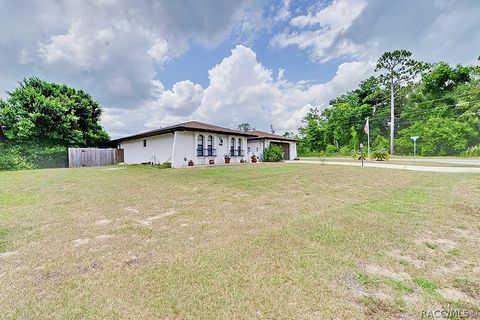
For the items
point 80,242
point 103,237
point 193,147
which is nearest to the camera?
point 80,242

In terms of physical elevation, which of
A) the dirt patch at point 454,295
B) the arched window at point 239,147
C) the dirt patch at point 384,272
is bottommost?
the dirt patch at point 454,295

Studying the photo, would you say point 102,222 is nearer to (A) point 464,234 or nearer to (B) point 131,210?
(B) point 131,210

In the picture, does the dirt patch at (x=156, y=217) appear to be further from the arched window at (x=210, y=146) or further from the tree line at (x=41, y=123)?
the tree line at (x=41, y=123)

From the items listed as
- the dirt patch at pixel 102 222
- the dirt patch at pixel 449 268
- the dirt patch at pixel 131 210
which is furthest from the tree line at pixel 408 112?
the dirt patch at pixel 102 222

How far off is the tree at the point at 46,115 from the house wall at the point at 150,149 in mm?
4113

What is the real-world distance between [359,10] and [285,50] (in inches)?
253

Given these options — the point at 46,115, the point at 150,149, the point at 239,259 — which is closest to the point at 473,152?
the point at 239,259

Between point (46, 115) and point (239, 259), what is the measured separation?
22.2 m

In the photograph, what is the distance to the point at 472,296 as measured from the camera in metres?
2.08

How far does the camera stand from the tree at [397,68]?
2875 cm

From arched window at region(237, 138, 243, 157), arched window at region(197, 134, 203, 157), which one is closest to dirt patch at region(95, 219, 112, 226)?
arched window at region(197, 134, 203, 157)

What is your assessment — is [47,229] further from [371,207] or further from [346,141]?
[346,141]

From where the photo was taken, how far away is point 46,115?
17.5 meters

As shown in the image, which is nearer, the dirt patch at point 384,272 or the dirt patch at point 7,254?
the dirt patch at point 384,272
